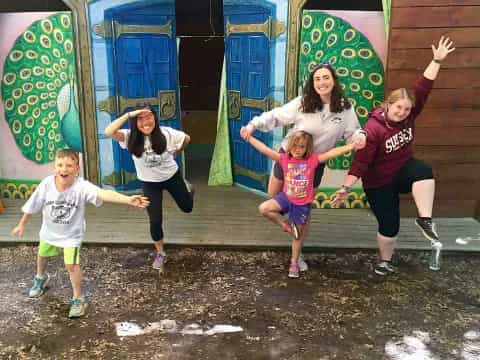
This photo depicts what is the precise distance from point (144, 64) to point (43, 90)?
4.29ft

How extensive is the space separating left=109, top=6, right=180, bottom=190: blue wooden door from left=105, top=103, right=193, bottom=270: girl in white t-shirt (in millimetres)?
2060

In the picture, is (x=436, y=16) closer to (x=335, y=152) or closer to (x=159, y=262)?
(x=335, y=152)

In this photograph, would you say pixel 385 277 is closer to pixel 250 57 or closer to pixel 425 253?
pixel 425 253

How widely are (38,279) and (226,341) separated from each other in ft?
5.79

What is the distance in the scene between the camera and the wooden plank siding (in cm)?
517

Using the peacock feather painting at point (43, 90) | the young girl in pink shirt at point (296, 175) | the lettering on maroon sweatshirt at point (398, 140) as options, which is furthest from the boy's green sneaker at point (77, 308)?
the peacock feather painting at point (43, 90)

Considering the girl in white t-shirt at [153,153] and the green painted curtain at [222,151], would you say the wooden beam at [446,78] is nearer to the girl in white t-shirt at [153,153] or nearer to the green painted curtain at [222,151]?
the green painted curtain at [222,151]

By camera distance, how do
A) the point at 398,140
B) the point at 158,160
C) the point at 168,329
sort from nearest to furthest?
the point at 168,329 < the point at 398,140 < the point at 158,160

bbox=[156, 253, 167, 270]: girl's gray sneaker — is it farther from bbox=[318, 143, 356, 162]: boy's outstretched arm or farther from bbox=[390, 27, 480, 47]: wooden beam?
bbox=[390, 27, 480, 47]: wooden beam

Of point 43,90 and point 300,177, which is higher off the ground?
point 43,90

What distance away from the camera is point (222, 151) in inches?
276

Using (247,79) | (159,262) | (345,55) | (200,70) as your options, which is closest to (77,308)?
(159,262)

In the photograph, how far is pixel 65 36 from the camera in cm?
587

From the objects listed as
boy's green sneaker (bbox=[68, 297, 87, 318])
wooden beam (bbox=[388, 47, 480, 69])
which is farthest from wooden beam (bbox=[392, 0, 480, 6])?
boy's green sneaker (bbox=[68, 297, 87, 318])
